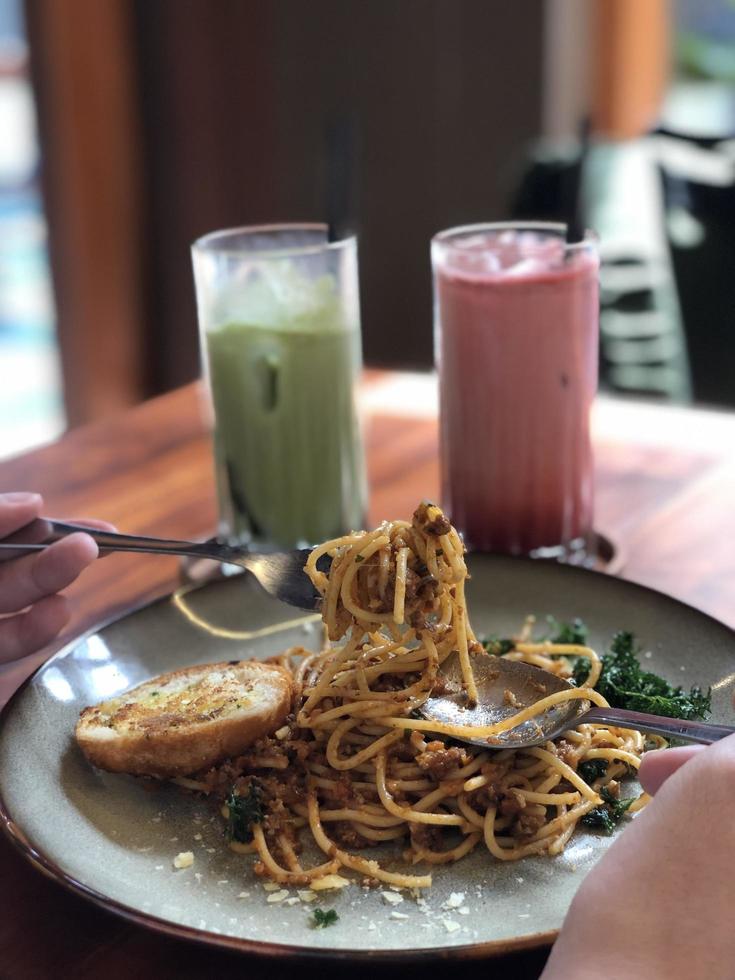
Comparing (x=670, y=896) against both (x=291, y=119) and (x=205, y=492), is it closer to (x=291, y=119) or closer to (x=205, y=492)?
(x=205, y=492)

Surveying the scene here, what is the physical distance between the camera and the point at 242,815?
3.90ft

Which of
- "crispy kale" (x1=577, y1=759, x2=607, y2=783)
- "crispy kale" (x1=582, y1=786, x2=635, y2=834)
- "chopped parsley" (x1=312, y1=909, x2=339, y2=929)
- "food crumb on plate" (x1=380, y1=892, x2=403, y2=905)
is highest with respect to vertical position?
"chopped parsley" (x1=312, y1=909, x2=339, y2=929)

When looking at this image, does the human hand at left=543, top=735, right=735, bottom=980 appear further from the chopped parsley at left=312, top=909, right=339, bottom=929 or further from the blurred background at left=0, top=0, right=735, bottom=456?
the blurred background at left=0, top=0, right=735, bottom=456

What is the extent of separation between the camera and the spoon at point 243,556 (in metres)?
1.49

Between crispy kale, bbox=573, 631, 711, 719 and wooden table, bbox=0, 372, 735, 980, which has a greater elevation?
crispy kale, bbox=573, 631, 711, 719

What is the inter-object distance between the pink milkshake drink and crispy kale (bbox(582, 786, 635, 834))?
0.73 meters

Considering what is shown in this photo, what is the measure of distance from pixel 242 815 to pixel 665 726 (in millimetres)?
428

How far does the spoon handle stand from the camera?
3.57 feet

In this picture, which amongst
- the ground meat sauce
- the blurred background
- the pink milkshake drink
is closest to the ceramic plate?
the ground meat sauce

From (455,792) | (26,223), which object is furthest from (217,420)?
(26,223)

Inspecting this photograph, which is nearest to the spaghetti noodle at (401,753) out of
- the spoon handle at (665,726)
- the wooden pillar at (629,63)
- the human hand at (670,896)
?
the spoon handle at (665,726)

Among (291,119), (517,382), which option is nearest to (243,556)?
(517,382)

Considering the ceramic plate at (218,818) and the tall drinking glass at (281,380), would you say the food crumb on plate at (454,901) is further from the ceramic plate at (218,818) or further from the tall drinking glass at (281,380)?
the tall drinking glass at (281,380)

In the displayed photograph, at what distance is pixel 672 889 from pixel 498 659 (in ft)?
1.81
